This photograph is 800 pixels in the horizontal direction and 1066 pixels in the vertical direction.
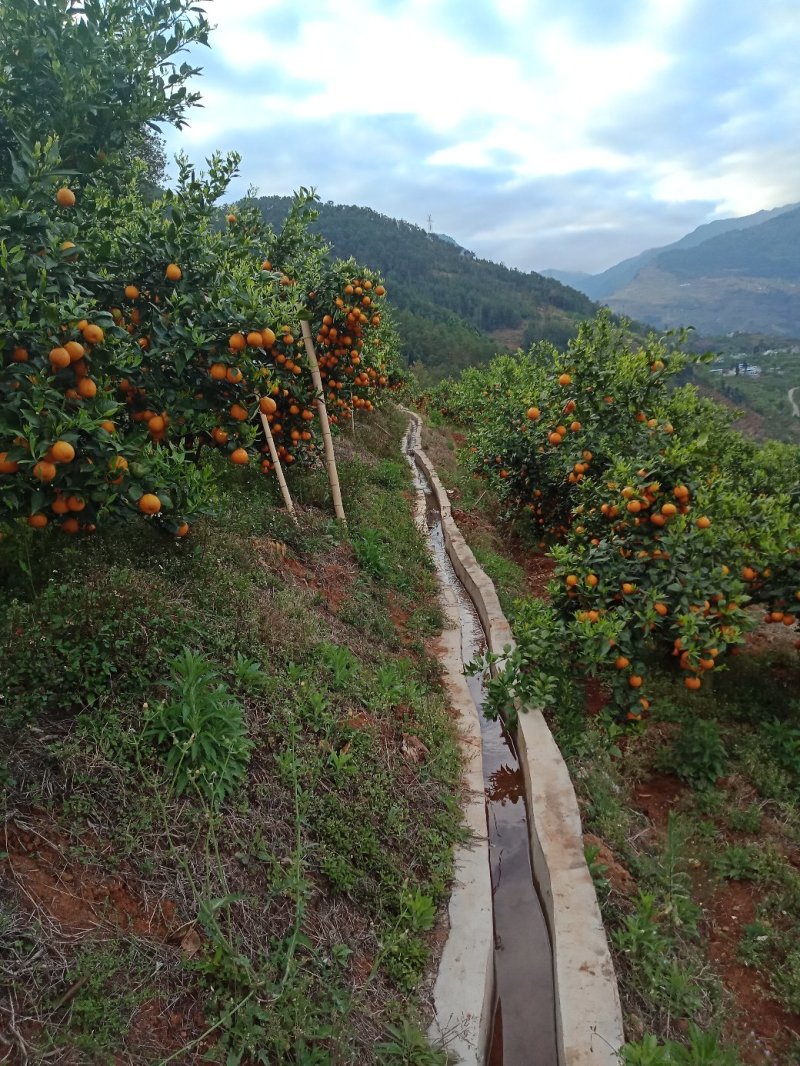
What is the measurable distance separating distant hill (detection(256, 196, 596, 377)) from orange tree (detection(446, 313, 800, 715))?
154 ft

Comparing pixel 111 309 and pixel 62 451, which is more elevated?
pixel 111 309

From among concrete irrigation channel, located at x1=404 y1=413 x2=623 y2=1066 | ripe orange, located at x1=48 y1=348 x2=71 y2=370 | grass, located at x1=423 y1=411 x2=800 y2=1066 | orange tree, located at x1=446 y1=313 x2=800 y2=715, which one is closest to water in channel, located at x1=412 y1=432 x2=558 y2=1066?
concrete irrigation channel, located at x1=404 y1=413 x2=623 y2=1066

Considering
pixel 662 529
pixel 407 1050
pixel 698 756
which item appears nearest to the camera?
pixel 407 1050

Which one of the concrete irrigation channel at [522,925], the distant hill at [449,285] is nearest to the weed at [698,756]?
the concrete irrigation channel at [522,925]

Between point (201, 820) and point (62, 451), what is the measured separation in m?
1.74

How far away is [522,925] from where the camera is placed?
347cm

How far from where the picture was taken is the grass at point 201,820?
2219mm

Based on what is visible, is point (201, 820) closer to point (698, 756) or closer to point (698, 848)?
point (698, 848)

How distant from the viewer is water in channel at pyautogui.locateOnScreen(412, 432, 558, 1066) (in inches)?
113

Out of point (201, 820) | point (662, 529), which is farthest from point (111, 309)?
point (662, 529)

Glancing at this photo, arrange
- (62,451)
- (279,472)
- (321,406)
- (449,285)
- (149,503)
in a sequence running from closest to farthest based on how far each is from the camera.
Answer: (62,451)
(149,503)
(279,472)
(321,406)
(449,285)

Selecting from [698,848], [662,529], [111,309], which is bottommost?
[698,848]

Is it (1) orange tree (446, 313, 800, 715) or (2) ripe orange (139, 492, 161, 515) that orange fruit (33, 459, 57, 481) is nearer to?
(2) ripe orange (139, 492, 161, 515)

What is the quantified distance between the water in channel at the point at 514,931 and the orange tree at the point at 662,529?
3.44ft
